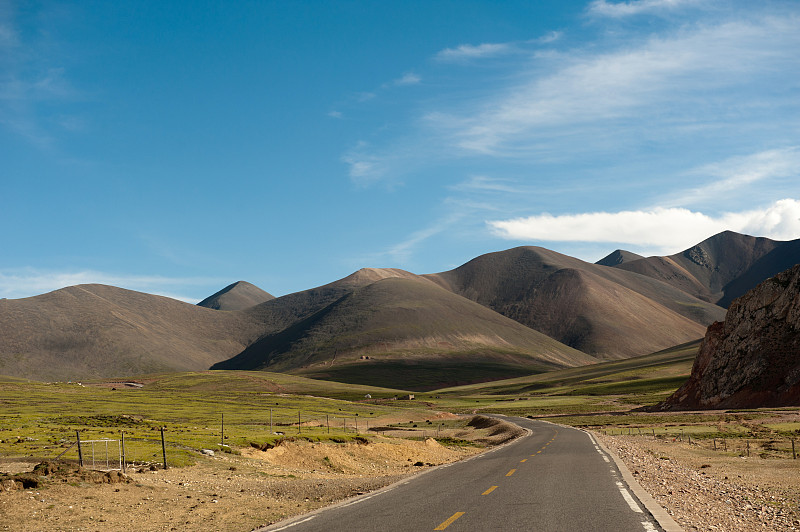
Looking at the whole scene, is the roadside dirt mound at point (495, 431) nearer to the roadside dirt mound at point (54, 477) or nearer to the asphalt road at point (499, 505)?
the asphalt road at point (499, 505)

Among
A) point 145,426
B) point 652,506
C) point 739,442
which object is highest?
point 652,506

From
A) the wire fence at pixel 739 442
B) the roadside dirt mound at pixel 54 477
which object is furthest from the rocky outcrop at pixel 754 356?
the roadside dirt mound at pixel 54 477

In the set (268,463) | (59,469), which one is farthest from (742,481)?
Answer: (59,469)

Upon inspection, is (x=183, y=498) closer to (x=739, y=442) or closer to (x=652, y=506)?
(x=652, y=506)

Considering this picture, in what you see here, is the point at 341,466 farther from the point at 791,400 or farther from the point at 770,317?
the point at 770,317

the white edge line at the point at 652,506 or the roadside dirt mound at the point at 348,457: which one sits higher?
the white edge line at the point at 652,506

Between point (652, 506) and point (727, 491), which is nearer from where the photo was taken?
point (652, 506)

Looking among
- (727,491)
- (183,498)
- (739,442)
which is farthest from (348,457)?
(739,442)

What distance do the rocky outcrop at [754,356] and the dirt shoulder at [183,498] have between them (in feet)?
295

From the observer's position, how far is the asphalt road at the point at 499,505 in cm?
1755

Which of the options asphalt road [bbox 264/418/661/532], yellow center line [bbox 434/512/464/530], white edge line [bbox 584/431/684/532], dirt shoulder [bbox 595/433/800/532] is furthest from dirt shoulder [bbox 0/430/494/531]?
dirt shoulder [bbox 595/433/800/532]

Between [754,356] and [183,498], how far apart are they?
11440 centimetres

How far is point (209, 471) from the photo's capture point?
1492 inches

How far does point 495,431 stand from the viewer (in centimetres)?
8200
